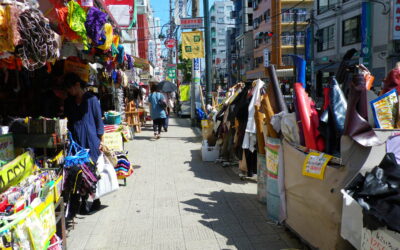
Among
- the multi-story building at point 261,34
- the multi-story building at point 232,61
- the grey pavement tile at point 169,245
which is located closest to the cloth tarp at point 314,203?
the grey pavement tile at point 169,245

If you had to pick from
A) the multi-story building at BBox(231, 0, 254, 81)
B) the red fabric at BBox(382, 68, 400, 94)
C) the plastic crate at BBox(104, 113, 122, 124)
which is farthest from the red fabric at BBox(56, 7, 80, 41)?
the multi-story building at BBox(231, 0, 254, 81)

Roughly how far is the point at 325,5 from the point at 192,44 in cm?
1980

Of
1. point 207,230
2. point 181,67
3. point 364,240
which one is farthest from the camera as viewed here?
point 181,67

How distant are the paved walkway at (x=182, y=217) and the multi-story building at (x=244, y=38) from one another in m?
46.4

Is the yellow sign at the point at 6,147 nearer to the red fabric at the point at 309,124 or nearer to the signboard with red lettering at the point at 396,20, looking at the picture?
the red fabric at the point at 309,124

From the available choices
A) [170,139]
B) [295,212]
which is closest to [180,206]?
[295,212]

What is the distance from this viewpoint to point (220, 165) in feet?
24.5

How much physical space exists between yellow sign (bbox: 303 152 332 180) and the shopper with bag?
3.07m

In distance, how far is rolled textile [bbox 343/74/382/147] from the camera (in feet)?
8.27

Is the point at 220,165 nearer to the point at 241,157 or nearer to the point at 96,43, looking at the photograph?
the point at 241,157

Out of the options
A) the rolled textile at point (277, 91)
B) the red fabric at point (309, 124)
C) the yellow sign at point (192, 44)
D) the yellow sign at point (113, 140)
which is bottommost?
the yellow sign at point (113, 140)

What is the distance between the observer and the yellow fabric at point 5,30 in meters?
2.80

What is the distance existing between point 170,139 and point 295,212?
326 inches

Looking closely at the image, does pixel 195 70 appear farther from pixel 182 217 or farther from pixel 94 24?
pixel 182 217
